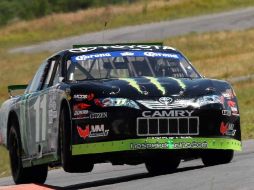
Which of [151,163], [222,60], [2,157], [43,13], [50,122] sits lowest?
[43,13]

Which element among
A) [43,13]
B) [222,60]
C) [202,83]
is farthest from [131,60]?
[43,13]

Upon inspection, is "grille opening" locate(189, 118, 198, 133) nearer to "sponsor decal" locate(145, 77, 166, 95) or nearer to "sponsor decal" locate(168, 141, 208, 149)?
"sponsor decal" locate(168, 141, 208, 149)

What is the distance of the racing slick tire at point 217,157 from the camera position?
1173cm

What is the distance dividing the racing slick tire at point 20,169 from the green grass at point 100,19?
47.5 metres

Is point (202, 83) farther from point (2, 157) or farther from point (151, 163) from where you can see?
point (2, 157)

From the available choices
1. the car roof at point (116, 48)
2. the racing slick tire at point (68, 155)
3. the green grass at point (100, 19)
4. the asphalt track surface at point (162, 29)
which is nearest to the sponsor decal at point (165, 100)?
the racing slick tire at point (68, 155)

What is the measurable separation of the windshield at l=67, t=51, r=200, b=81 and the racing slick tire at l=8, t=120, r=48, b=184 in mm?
1327

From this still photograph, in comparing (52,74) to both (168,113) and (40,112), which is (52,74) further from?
(168,113)

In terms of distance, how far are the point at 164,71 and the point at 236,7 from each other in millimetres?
52820

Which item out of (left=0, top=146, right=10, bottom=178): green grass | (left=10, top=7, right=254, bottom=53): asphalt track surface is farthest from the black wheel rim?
(left=10, top=7, right=254, bottom=53): asphalt track surface

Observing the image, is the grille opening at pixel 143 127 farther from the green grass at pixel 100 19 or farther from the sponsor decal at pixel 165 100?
the green grass at pixel 100 19

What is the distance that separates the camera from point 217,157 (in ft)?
39.2

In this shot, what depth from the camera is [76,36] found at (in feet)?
196

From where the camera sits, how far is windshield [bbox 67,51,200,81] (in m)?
12.1
